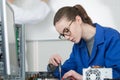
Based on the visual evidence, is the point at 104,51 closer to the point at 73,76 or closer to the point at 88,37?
the point at 88,37

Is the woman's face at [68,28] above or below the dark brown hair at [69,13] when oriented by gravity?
below

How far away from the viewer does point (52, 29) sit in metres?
2.02

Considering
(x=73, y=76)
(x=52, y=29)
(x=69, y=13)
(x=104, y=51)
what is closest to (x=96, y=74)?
(x=73, y=76)

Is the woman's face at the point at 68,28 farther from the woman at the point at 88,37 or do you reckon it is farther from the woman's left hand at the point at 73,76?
the woman's left hand at the point at 73,76

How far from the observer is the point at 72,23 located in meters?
1.42

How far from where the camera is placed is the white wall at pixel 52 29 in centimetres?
192

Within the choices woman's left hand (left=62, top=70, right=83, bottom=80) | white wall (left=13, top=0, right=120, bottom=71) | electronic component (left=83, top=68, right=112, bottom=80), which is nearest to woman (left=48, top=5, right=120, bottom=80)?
woman's left hand (left=62, top=70, right=83, bottom=80)

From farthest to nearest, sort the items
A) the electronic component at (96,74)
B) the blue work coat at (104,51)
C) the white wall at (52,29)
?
the white wall at (52,29) < the blue work coat at (104,51) < the electronic component at (96,74)

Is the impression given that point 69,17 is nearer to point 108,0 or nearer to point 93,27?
point 93,27

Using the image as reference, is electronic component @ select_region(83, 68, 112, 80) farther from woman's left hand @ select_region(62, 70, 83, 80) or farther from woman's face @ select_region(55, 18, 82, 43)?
woman's face @ select_region(55, 18, 82, 43)

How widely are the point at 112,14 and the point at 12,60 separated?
3.72 feet

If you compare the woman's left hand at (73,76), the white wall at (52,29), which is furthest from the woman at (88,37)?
the white wall at (52,29)

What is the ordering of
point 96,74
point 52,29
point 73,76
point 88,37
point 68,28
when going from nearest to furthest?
1. point 96,74
2. point 73,76
3. point 68,28
4. point 88,37
5. point 52,29

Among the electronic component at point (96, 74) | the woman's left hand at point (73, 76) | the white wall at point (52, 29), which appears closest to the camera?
the electronic component at point (96, 74)
